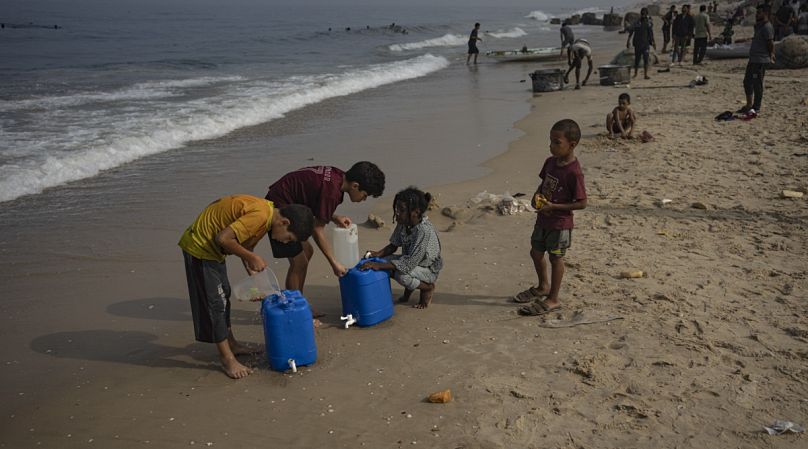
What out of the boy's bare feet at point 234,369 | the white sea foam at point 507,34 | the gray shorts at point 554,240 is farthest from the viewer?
the white sea foam at point 507,34

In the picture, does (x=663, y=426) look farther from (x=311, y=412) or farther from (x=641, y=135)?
(x=641, y=135)

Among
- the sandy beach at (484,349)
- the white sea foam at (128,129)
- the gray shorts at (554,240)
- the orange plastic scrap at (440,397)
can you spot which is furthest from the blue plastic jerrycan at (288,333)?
the white sea foam at (128,129)

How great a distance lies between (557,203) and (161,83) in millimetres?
19014

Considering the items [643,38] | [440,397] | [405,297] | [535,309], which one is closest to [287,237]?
[440,397]

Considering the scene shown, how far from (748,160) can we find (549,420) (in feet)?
22.4

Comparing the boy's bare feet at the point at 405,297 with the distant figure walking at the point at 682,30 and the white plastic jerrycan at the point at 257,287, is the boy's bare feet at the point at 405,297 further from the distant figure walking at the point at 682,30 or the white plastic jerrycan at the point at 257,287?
the distant figure walking at the point at 682,30

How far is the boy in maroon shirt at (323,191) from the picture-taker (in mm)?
4832

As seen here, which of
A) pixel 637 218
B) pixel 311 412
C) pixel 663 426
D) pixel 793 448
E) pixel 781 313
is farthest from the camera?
pixel 637 218

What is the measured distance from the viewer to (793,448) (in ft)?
11.3

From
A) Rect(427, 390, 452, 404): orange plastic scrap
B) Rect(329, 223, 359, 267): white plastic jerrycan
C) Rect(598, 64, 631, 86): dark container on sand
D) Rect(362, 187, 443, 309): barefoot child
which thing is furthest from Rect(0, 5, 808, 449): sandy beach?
Rect(598, 64, 631, 86): dark container on sand

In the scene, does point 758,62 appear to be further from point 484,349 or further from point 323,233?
point 323,233

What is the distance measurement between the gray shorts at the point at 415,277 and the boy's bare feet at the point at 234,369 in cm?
136

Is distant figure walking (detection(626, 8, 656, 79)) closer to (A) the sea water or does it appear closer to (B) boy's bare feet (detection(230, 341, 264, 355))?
(A) the sea water

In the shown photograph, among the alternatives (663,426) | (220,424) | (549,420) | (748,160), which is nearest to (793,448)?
(663,426)
